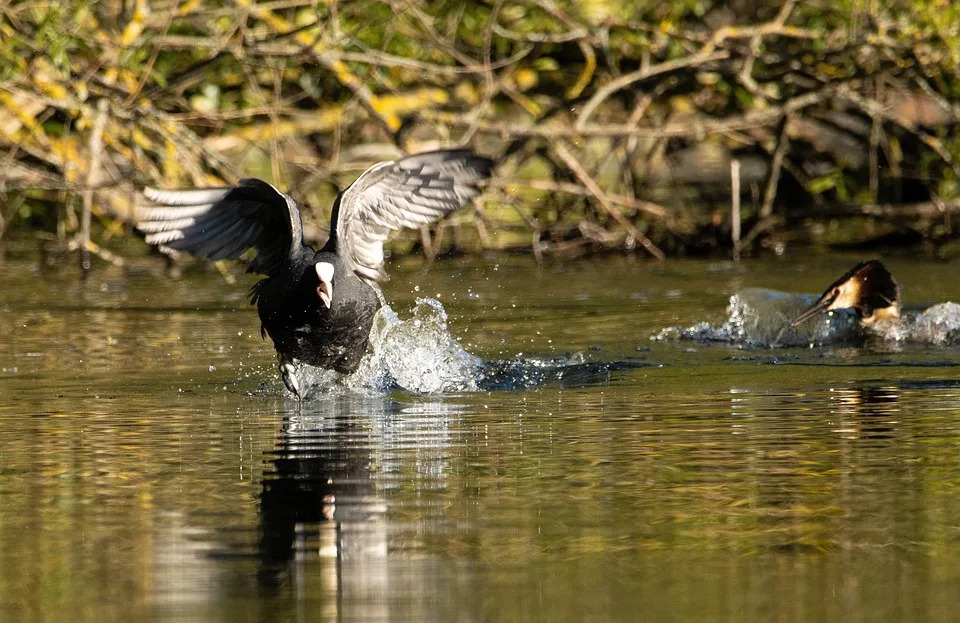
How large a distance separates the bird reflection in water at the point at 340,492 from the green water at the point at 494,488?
1 cm

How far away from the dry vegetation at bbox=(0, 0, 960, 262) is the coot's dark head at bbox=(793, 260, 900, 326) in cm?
289

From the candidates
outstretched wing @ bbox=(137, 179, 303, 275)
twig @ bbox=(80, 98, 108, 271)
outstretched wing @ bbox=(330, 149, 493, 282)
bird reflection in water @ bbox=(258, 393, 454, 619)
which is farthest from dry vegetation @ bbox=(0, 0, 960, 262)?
bird reflection in water @ bbox=(258, 393, 454, 619)

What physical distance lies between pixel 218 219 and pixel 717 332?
2.69 m

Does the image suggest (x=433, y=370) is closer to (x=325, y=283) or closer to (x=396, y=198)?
(x=325, y=283)

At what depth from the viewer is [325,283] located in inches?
263

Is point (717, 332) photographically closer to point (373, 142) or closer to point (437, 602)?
point (437, 602)

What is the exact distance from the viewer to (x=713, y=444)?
204 inches

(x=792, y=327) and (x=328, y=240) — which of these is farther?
(x=792, y=327)

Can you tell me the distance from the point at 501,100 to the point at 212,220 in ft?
20.3

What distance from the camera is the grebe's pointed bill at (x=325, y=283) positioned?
6672 millimetres

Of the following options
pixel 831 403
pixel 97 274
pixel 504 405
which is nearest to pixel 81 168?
pixel 97 274

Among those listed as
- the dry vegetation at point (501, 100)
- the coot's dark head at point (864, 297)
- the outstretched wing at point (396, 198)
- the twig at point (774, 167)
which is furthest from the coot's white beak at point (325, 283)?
the twig at point (774, 167)

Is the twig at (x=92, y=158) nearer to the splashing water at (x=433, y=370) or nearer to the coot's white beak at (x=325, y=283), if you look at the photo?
the splashing water at (x=433, y=370)

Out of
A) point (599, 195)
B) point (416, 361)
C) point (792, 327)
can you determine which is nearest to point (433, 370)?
point (416, 361)
